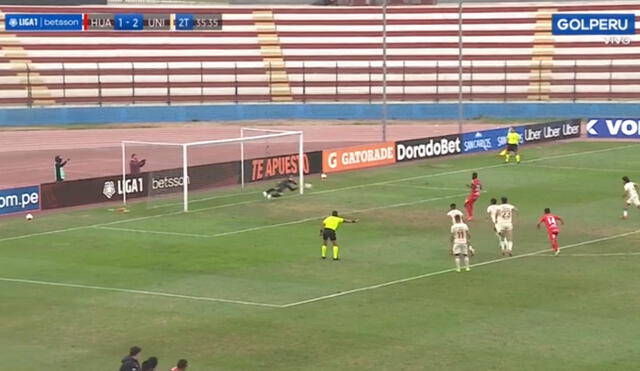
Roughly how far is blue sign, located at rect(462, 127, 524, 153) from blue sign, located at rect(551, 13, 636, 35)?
18.1 metres

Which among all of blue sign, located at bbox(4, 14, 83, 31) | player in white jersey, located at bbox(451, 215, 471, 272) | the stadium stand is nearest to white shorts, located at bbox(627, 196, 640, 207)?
player in white jersey, located at bbox(451, 215, 471, 272)

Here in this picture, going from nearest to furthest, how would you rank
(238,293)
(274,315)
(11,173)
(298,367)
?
(298,367) → (274,315) → (238,293) → (11,173)

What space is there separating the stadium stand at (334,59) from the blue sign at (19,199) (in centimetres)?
3490

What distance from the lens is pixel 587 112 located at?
8469 cm

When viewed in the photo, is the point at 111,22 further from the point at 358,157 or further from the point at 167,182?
the point at 167,182

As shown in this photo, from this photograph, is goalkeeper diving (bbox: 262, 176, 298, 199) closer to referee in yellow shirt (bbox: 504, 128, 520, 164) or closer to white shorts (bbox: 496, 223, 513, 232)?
referee in yellow shirt (bbox: 504, 128, 520, 164)

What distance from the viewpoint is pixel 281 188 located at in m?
55.7

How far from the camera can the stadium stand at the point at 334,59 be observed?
86562mm

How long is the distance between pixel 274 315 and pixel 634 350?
8.74 m

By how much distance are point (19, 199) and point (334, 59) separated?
42687mm

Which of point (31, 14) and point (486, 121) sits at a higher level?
point (31, 14)

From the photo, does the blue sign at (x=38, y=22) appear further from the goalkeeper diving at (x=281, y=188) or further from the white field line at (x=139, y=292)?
the white field line at (x=139, y=292)

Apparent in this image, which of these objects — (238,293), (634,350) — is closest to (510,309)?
(634,350)

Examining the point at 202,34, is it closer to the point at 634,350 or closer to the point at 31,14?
the point at 31,14
